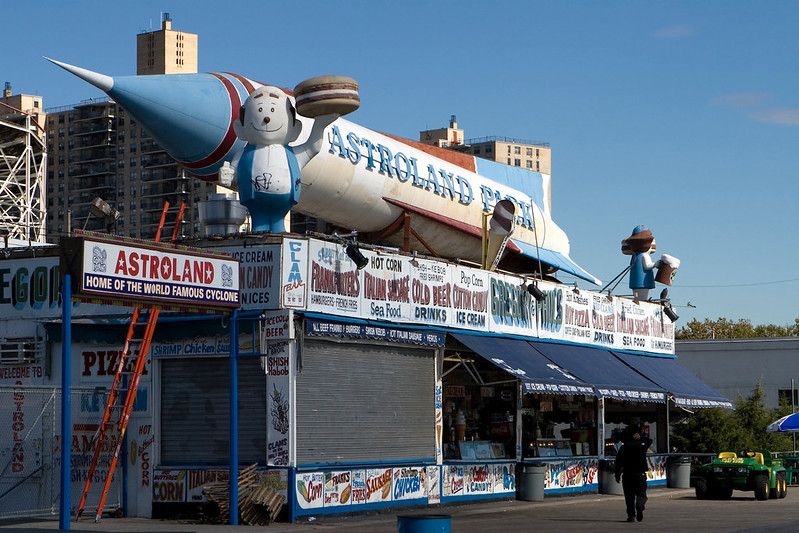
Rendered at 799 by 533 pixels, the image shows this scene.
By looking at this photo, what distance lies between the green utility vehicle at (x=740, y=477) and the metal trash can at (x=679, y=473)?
586 cm

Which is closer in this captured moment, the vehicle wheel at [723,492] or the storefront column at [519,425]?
the storefront column at [519,425]

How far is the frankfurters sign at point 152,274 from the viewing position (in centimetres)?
1973

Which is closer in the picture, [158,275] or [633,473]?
[158,275]

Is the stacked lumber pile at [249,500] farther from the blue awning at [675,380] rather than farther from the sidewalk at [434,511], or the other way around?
the blue awning at [675,380]

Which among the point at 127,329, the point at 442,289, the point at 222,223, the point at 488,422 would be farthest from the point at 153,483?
the point at 488,422

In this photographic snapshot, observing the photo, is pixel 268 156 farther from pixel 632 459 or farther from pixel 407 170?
pixel 632 459

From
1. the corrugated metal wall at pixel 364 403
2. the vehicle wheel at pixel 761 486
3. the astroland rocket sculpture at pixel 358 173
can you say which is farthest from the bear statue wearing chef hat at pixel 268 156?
the vehicle wheel at pixel 761 486

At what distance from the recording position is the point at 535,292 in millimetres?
33625

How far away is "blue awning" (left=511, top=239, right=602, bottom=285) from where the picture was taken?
4022cm

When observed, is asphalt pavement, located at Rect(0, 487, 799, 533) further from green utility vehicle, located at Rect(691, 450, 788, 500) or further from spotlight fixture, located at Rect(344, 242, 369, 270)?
spotlight fixture, located at Rect(344, 242, 369, 270)

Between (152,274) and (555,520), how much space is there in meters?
9.40

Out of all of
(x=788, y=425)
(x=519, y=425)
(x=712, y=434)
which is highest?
(x=519, y=425)

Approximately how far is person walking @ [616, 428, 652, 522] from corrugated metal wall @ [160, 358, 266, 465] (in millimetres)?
6773

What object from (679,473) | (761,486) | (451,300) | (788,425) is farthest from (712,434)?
(451,300)
